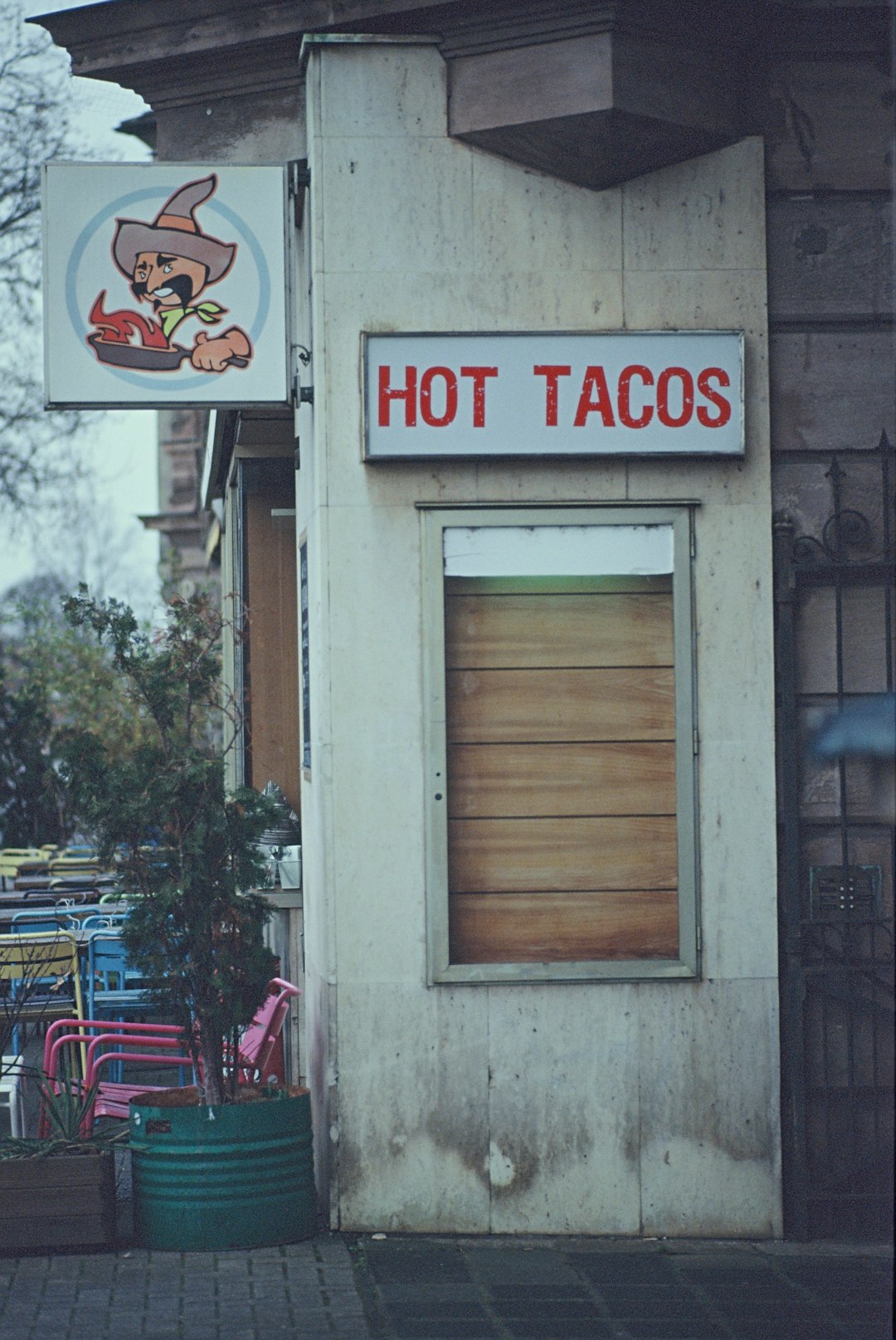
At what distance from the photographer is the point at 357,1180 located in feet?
21.7

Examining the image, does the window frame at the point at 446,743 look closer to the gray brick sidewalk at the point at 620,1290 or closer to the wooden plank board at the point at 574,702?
the wooden plank board at the point at 574,702

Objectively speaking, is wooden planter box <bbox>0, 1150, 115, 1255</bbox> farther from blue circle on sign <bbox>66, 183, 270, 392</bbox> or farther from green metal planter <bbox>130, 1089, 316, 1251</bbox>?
blue circle on sign <bbox>66, 183, 270, 392</bbox>

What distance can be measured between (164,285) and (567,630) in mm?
2060

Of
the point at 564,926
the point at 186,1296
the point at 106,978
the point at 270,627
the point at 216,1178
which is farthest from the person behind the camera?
the point at 270,627

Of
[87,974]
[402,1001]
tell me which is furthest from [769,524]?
[87,974]

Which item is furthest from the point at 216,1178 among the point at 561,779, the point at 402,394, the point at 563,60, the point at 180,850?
the point at 563,60

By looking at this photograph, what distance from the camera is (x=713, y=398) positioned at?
6.76 meters

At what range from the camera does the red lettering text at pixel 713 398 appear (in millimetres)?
6746

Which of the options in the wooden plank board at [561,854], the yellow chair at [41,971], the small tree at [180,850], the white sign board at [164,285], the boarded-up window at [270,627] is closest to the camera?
the small tree at [180,850]

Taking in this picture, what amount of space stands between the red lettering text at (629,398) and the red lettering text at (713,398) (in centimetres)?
19

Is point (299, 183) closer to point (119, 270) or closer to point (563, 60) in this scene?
point (119, 270)

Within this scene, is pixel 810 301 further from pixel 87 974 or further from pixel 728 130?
pixel 87 974

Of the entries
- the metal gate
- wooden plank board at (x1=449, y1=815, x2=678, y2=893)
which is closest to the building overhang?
the metal gate

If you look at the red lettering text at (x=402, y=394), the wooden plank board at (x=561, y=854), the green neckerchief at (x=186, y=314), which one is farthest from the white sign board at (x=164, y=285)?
the wooden plank board at (x=561, y=854)
